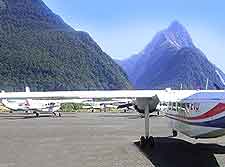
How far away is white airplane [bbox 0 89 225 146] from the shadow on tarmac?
68 cm

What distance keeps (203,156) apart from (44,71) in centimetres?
15373

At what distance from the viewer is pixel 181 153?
48.8 ft

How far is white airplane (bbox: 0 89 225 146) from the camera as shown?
12078 mm

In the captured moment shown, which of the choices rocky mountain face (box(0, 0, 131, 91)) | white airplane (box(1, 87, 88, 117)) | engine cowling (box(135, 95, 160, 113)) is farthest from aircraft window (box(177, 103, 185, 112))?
rocky mountain face (box(0, 0, 131, 91))

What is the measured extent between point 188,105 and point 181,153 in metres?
1.74

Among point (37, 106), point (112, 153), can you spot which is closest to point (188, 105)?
point (112, 153)

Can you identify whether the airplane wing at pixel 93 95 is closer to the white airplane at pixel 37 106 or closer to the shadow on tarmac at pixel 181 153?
the shadow on tarmac at pixel 181 153

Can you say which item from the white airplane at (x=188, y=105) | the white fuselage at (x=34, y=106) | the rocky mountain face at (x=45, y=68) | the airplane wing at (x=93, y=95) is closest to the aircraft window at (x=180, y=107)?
the white airplane at (x=188, y=105)

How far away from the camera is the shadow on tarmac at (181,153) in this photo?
1246 centimetres

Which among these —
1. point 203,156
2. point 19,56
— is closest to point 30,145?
point 203,156

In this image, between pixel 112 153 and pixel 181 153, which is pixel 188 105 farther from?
pixel 112 153

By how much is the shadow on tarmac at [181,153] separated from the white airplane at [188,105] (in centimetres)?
68

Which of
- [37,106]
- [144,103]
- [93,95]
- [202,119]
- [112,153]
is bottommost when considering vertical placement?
[112,153]

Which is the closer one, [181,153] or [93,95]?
[93,95]
